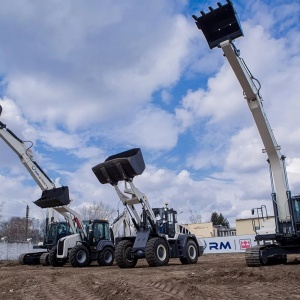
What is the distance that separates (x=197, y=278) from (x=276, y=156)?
682 cm

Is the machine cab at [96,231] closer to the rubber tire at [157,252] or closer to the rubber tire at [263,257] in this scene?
the rubber tire at [157,252]

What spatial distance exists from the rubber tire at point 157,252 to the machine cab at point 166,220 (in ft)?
4.45

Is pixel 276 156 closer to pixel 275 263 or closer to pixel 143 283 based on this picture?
pixel 275 263

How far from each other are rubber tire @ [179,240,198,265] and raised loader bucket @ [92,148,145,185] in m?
4.54

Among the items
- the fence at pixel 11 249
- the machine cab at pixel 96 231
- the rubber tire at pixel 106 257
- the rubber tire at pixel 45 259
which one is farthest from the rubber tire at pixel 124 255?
the fence at pixel 11 249

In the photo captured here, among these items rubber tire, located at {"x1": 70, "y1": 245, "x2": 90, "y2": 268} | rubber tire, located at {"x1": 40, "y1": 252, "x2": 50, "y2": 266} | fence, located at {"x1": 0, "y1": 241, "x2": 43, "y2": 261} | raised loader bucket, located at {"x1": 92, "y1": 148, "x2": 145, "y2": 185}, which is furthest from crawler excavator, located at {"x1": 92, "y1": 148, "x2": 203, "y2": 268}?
fence, located at {"x1": 0, "y1": 241, "x2": 43, "y2": 261}

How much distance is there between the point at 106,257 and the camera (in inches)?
856

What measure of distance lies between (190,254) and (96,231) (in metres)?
5.87

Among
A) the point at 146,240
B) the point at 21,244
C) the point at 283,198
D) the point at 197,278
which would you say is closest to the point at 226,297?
the point at 197,278

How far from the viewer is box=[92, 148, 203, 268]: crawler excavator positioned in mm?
17078

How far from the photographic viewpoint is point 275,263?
15625 mm

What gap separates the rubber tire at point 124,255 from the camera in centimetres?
Result: 1725

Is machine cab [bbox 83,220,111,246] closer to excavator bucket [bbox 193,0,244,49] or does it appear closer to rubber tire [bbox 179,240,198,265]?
rubber tire [bbox 179,240,198,265]

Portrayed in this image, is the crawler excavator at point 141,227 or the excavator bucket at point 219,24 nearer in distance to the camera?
the excavator bucket at point 219,24
